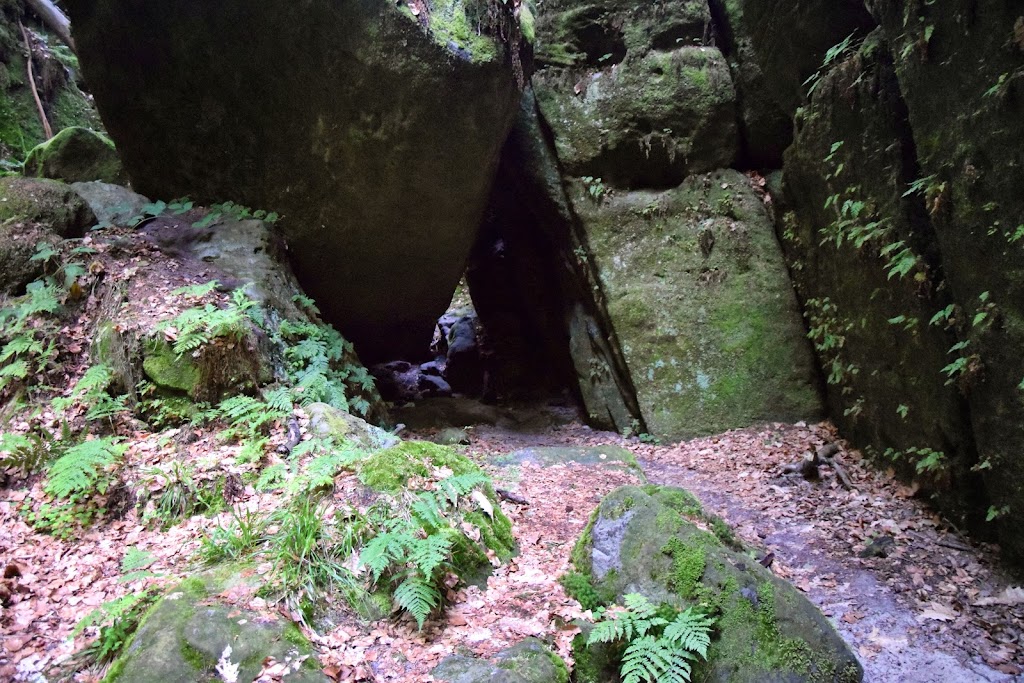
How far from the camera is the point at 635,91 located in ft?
33.8

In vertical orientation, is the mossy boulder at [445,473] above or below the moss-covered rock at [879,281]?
below

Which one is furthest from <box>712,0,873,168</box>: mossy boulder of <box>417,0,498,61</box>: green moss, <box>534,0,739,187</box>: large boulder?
<box>417,0,498,61</box>: green moss

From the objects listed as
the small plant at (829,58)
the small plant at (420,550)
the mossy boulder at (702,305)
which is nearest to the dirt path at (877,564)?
the mossy boulder at (702,305)

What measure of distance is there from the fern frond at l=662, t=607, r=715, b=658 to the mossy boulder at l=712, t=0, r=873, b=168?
6753mm

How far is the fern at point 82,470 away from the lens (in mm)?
3910

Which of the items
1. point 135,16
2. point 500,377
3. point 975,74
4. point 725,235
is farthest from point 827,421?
point 135,16

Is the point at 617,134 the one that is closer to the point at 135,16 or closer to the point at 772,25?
the point at 772,25

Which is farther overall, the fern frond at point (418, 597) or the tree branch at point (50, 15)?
the tree branch at point (50, 15)

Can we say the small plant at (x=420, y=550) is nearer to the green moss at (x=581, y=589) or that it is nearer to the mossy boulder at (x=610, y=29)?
the green moss at (x=581, y=589)

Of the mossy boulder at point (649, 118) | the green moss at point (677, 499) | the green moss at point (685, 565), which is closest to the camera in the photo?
the green moss at point (685, 565)

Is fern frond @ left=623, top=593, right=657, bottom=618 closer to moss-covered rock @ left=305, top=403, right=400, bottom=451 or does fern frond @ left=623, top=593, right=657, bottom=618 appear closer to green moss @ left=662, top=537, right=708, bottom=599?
green moss @ left=662, top=537, right=708, bottom=599

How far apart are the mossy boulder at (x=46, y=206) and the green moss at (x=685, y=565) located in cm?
729

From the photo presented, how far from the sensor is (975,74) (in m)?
4.30

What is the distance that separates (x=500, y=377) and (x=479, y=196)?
6.40 meters
